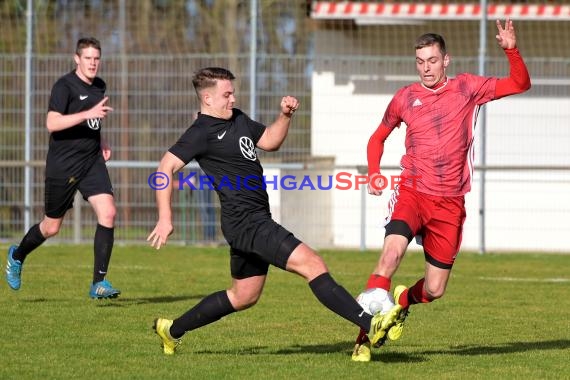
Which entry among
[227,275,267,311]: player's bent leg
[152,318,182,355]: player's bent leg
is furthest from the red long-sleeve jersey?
[152,318,182,355]: player's bent leg

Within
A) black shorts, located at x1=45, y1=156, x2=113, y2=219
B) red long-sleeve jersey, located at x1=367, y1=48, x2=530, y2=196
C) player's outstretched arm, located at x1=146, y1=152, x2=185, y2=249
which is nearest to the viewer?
player's outstretched arm, located at x1=146, y1=152, x2=185, y2=249

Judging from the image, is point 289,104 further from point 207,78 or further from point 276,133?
point 207,78

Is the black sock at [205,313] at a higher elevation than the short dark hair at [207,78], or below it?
below

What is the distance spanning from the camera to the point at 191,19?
19234mm

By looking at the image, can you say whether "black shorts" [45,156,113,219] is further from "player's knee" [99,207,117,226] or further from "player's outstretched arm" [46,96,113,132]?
"player's outstretched arm" [46,96,113,132]

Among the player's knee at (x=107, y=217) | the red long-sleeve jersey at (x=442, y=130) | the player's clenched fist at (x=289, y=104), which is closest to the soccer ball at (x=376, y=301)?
the red long-sleeve jersey at (x=442, y=130)

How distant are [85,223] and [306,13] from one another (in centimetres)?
472

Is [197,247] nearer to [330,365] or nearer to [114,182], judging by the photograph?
[114,182]

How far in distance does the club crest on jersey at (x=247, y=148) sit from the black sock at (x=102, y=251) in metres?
3.49

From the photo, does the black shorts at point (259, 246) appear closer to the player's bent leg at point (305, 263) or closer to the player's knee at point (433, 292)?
the player's bent leg at point (305, 263)

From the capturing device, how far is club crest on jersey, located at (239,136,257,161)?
786cm

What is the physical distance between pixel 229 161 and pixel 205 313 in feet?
3.25

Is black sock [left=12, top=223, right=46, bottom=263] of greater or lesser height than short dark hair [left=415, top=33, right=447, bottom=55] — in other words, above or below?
below

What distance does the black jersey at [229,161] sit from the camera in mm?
7742
